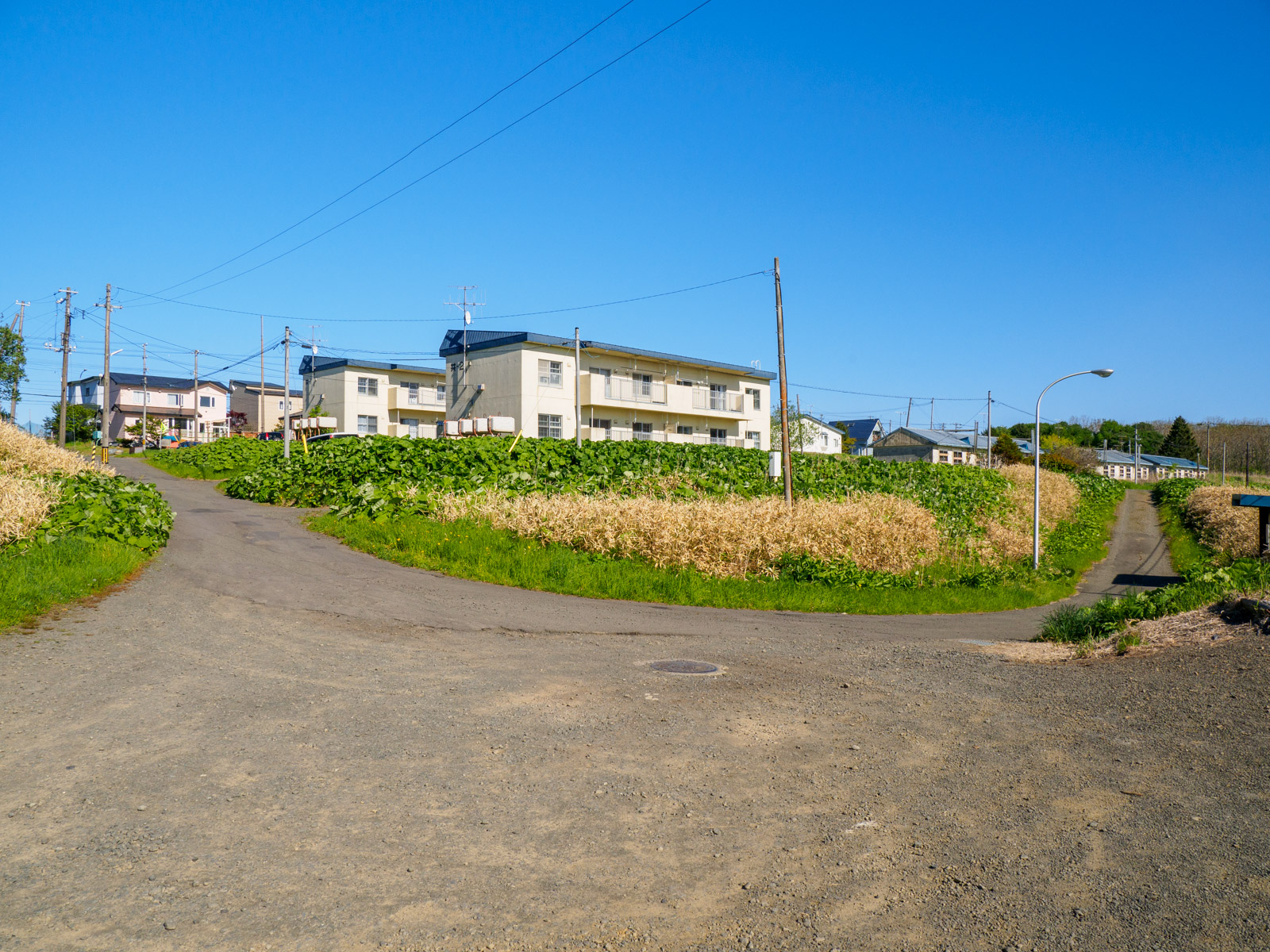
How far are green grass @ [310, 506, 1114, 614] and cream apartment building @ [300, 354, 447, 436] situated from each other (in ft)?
115

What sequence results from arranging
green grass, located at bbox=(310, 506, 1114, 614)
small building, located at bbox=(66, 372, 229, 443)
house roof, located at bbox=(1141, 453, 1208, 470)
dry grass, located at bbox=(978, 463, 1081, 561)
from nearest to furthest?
green grass, located at bbox=(310, 506, 1114, 614) → dry grass, located at bbox=(978, 463, 1081, 561) → small building, located at bbox=(66, 372, 229, 443) → house roof, located at bbox=(1141, 453, 1208, 470)

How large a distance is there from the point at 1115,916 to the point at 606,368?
4306cm

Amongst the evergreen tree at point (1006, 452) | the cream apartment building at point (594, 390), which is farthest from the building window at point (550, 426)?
the evergreen tree at point (1006, 452)

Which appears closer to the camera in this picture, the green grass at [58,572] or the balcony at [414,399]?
the green grass at [58,572]

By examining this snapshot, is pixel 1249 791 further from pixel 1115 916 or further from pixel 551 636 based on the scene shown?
pixel 551 636

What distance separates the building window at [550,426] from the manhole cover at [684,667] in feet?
113

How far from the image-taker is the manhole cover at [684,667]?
7.72 meters

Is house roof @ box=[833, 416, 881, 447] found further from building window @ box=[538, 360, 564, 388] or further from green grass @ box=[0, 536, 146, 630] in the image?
green grass @ box=[0, 536, 146, 630]

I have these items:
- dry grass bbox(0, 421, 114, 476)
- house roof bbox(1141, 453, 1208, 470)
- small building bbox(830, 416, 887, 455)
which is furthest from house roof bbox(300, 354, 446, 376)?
house roof bbox(1141, 453, 1208, 470)

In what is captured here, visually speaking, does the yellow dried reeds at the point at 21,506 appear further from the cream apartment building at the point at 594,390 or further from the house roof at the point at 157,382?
the house roof at the point at 157,382

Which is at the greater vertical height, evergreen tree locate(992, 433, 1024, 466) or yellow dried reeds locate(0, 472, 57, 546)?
evergreen tree locate(992, 433, 1024, 466)

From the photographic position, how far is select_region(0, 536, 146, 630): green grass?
905 centimetres

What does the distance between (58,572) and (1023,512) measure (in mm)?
36556

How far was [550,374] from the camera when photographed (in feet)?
140
